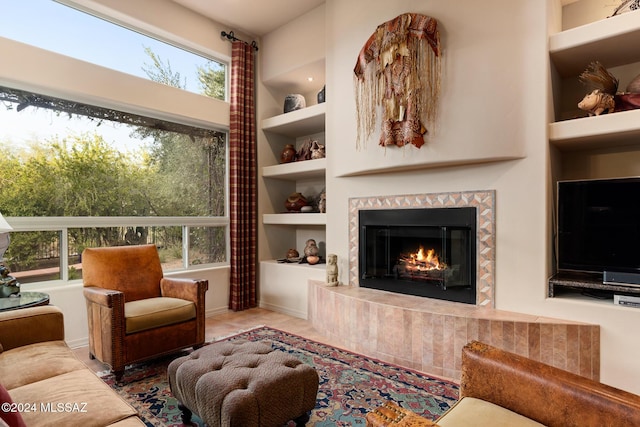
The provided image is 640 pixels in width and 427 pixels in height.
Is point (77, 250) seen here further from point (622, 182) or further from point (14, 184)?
point (622, 182)

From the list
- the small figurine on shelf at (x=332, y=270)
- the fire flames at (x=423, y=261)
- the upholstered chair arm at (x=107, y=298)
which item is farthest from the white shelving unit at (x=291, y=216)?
the upholstered chair arm at (x=107, y=298)

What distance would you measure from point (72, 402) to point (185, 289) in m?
1.66

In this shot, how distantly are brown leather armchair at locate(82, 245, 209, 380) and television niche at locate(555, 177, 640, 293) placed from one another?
2.79 metres

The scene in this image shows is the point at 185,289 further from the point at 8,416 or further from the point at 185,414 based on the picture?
the point at 8,416

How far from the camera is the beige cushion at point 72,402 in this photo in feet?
3.78

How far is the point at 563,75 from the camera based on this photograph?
9.04ft

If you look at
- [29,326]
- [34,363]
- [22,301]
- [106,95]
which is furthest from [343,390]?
[106,95]

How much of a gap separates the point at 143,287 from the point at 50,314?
1.01 metres

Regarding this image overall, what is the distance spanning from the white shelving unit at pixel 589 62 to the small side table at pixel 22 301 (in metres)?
3.40

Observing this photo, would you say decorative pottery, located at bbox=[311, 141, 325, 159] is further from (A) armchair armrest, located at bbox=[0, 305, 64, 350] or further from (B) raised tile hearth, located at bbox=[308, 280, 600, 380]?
(A) armchair armrest, located at bbox=[0, 305, 64, 350]

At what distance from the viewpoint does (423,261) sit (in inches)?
123

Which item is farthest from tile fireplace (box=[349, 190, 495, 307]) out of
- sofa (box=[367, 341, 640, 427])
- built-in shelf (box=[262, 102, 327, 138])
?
sofa (box=[367, 341, 640, 427])

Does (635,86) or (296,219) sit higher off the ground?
(635,86)

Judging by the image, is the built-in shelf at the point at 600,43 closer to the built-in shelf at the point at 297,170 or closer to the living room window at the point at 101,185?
the built-in shelf at the point at 297,170
